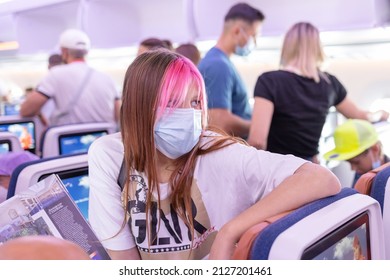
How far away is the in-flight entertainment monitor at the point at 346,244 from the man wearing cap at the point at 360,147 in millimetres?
1264

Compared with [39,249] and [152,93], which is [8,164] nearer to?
[152,93]

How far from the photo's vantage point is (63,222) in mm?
1271

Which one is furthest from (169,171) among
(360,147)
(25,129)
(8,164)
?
(25,129)

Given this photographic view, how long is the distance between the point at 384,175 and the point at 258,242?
1.86ft

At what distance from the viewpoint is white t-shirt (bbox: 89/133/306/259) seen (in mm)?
1310

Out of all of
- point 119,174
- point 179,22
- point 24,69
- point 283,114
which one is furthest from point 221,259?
point 24,69

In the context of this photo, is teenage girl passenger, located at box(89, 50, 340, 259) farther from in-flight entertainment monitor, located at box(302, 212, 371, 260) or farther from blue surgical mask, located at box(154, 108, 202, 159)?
in-flight entertainment monitor, located at box(302, 212, 371, 260)

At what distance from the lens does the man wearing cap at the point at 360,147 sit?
2.32m

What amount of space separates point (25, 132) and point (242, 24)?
1825 mm

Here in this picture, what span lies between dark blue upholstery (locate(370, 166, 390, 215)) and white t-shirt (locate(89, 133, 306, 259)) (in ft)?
0.85

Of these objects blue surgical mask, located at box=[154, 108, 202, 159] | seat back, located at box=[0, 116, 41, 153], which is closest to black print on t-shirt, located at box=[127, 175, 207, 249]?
blue surgical mask, located at box=[154, 108, 202, 159]

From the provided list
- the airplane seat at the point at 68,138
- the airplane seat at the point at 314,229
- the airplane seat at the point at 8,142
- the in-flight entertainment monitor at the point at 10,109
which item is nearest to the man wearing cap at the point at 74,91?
the airplane seat at the point at 68,138
